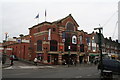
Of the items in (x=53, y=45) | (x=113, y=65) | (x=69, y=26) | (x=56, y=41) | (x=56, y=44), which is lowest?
(x=113, y=65)

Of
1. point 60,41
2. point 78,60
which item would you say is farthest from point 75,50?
point 60,41

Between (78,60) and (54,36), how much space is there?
1048 cm

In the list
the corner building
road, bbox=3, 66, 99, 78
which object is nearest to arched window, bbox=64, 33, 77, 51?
the corner building

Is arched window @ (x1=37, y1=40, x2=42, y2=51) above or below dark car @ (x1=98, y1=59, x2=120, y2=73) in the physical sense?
above

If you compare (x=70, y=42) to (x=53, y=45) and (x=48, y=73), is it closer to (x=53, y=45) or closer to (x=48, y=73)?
(x=53, y=45)

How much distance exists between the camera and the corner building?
3578 cm

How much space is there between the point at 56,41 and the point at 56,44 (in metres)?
0.71

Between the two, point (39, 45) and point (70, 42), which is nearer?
point (39, 45)

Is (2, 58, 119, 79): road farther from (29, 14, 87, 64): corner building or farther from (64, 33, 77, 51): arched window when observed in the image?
(64, 33, 77, 51): arched window

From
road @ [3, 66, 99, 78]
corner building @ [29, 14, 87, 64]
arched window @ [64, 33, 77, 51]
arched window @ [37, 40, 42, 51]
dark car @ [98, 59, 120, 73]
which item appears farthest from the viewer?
arched window @ [64, 33, 77, 51]

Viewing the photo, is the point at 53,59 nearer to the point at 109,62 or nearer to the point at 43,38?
the point at 43,38

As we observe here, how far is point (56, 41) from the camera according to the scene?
122ft

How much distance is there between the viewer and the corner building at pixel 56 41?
35781mm

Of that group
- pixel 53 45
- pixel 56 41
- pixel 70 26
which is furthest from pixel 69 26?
pixel 53 45
